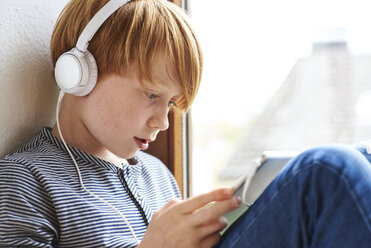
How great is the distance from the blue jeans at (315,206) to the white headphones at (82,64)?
16.7 inches

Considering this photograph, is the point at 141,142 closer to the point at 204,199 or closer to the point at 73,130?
the point at 73,130

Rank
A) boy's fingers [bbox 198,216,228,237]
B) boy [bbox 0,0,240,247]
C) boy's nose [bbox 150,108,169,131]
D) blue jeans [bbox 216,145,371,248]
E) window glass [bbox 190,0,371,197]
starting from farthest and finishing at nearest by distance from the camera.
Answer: window glass [bbox 190,0,371,197], boy's nose [bbox 150,108,169,131], boy [bbox 0,0,240,247], boy's fingers [bbox 198,216,228,237], blue jeans [bbox 216,145,371,248]

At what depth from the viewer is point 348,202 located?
2.11 feet

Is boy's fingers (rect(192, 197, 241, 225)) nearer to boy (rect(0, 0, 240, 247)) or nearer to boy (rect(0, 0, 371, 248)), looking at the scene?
boy (rect(0, 0, 371, 248))

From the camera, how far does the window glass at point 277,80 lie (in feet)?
4.08

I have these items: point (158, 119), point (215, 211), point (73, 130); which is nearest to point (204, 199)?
point (215, 211)

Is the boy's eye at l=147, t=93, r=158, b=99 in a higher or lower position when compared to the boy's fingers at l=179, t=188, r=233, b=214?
higher

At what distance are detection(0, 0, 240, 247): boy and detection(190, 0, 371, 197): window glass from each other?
320 millimetres

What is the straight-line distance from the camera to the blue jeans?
636 millimetres

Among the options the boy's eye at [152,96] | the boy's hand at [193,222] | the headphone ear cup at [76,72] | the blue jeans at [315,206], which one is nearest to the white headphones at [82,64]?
the headphone ear cup at [76,72]

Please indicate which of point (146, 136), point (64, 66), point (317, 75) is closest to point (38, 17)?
point (64, 66)

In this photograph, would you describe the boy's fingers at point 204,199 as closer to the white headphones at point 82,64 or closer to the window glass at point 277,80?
the white headphones at point 82,64

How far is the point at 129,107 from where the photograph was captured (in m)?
0.98

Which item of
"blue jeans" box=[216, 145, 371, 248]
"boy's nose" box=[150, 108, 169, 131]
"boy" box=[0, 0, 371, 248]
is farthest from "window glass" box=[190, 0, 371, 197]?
"blue jeans" box=[216, 145, 371, 248]
